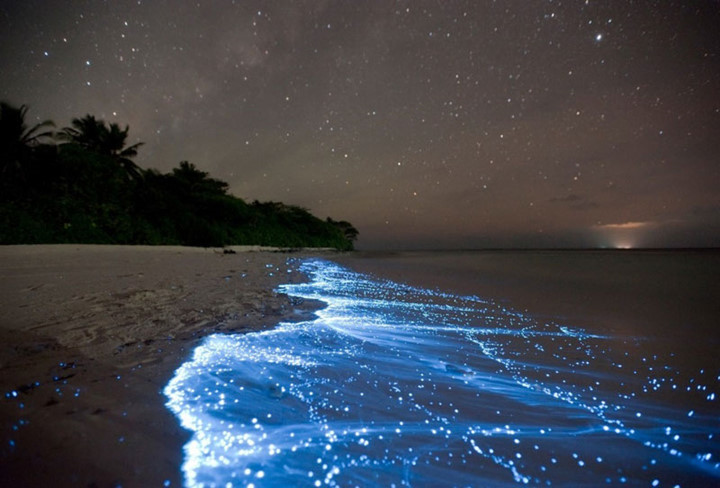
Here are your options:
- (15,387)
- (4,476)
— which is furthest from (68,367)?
(4,476)

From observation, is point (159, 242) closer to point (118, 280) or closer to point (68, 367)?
point (118, 280)

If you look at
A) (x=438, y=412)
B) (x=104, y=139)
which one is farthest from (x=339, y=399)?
(x=104, y=139)

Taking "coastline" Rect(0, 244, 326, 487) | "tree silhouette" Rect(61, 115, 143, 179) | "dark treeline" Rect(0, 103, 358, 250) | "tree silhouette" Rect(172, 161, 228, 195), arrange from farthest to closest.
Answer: "tree silhouette" Rect(172, 161, 228, 195) → "tree silhouette" Rect(61, 115, 143, 179) → "dark treeline" Rect(0, 103, 358, 250) → "coastline" Rect(0, 244, 326, 487)

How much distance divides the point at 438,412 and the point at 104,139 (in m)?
24.6

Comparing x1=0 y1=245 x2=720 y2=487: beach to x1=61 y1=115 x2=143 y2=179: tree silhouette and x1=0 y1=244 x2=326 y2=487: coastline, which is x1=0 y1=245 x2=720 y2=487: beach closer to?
x1=0 y1=244 x2=326 y2=487: coastline

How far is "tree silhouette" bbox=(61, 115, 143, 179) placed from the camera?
56.5ft

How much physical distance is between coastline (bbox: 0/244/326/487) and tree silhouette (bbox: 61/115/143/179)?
1834 cm

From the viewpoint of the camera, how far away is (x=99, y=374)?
1602mm

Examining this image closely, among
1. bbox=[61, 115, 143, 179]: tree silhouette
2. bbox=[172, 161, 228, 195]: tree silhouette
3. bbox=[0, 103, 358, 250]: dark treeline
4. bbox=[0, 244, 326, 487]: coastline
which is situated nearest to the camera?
bbox=[0, 244, 326, 487]: coastline

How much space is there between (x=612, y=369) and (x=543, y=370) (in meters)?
0.52

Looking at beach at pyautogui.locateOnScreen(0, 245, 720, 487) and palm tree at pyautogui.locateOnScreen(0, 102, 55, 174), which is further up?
palm tree at pyautogui.locateOnScreen(0, 102, 55, 174)

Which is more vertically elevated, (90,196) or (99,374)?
(90,196)

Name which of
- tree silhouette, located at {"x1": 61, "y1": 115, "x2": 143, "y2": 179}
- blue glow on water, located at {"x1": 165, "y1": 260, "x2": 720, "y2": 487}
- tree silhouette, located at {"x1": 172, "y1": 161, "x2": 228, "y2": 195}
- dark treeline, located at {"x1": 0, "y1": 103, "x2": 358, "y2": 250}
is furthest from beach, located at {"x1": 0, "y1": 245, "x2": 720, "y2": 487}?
tree silhouette, located at {"x1": 172, "y1": 161, "x2": 228, "y2": 195}

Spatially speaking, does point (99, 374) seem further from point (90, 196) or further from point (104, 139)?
point (104, 139)
